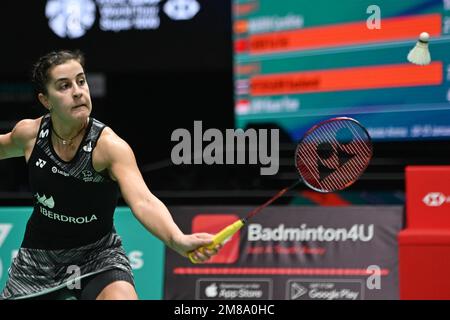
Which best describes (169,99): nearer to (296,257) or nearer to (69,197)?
(296,257)

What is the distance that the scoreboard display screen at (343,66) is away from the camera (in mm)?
8266

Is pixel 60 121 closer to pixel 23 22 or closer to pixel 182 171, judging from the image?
pixel 182 171

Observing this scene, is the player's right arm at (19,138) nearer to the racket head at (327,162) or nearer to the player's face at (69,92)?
the player's face at (69,92)

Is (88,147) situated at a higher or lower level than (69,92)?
lower

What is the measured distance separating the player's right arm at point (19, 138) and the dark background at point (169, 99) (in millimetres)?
3273

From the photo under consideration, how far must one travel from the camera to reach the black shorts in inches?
186

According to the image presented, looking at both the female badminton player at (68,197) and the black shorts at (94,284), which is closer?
the black shorts at (94,284)

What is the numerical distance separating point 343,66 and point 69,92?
4226mm

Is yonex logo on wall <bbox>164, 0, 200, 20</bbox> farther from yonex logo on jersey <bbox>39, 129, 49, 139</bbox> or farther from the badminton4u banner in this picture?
yonex logo on jersey <bbox>39, 129, 49, 139</bbox>

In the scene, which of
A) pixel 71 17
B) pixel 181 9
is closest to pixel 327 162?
pixel 181 9

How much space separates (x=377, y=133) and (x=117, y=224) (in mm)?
2420

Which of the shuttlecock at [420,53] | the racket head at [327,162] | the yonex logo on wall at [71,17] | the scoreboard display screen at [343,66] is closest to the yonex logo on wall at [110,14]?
the yonex logo on wall at [71,17]

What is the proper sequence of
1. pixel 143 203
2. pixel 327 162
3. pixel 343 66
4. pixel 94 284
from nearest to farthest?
pixel 143 203, pixel 94 284, pixel 327 162, pixel 343 66

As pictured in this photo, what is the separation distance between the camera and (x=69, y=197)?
4.88 metres
